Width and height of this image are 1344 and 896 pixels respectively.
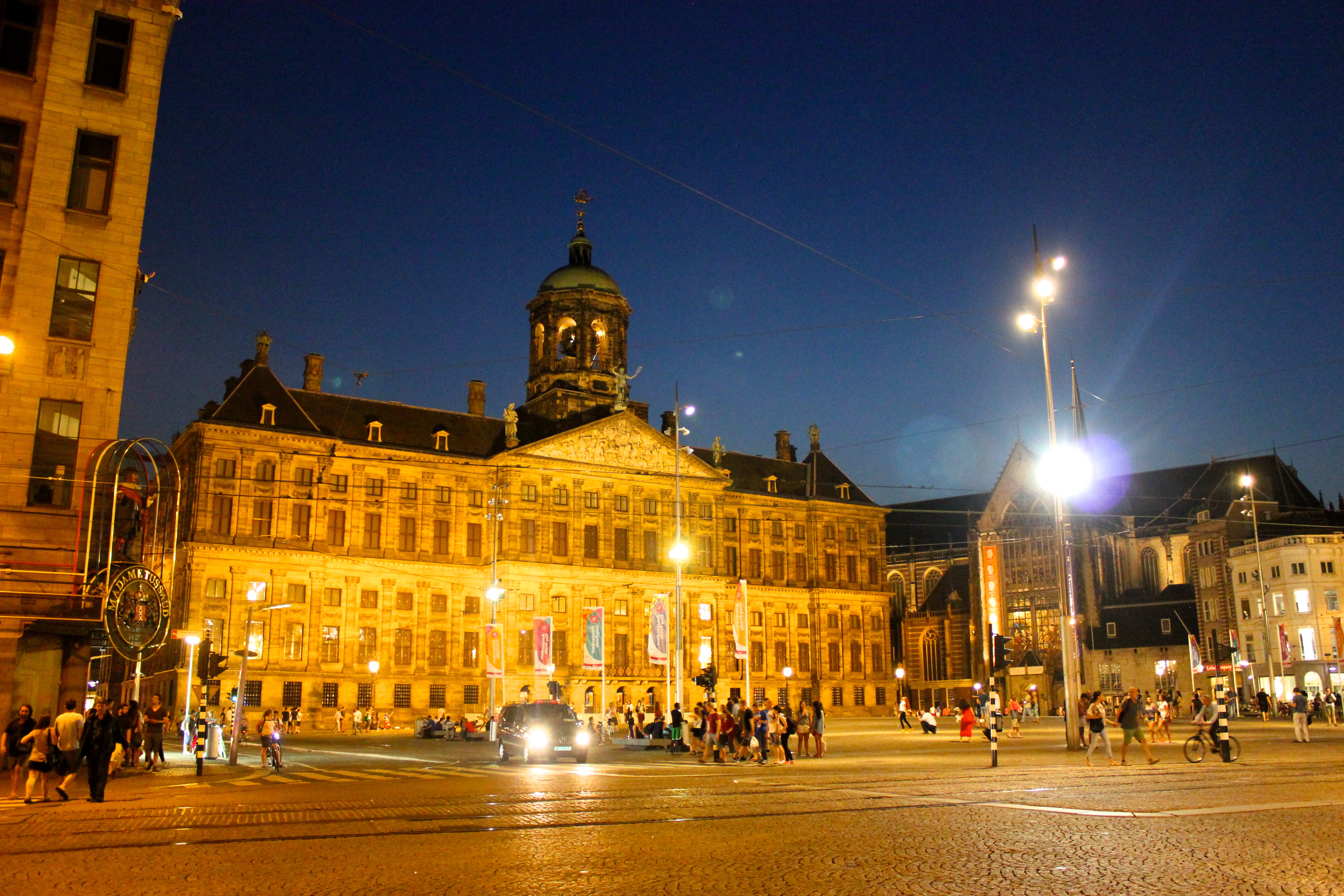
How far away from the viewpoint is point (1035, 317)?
27.9 meters

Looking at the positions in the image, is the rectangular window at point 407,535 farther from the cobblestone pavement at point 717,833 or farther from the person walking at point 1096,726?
the person walking at point 1096,726

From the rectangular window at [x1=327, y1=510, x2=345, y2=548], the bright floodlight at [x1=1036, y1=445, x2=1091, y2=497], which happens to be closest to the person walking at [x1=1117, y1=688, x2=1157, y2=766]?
the rectangular window at [x1=327, y1=510, x2=345, y2=548]

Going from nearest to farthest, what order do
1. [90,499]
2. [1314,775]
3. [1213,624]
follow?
[1314,775]
[90,499]
[1213,624]

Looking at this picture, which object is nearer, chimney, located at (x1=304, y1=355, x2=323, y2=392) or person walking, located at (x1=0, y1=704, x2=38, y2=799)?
person walking, located at (x1=0, y1=704, x2=38, y2=799)

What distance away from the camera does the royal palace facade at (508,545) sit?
56062 mm

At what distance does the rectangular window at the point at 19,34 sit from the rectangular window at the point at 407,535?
4005cm

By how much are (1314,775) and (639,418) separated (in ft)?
173

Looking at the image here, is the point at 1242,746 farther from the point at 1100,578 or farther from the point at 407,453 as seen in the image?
the point at 1100,578

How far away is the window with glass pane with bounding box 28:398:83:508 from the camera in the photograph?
71.6ft

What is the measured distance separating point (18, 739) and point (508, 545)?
45862 mm

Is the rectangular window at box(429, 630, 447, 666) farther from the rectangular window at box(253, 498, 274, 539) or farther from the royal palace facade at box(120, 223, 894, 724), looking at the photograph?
the rectangular window at box(253, 498, 274, 539)

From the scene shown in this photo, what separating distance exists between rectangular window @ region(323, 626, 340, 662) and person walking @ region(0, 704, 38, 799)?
3989 cm

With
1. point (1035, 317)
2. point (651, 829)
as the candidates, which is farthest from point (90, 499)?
point (1035, 317)

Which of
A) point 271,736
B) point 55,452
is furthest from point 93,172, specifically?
point 271,736
